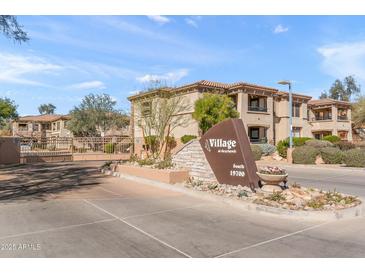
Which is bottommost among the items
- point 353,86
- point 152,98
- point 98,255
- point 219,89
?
point 98,255

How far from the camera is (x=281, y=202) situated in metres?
8.16

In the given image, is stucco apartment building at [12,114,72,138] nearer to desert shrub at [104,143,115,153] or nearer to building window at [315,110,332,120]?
desert shrub at [104,143,115,153]

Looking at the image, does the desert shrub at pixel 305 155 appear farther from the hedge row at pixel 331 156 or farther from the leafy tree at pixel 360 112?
the leafy tree at pixel 360 112

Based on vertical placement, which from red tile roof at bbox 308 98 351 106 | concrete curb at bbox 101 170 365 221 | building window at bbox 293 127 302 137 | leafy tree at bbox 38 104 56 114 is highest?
leafy tree at bbox 38 104 56 114

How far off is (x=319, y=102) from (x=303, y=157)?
2518cm

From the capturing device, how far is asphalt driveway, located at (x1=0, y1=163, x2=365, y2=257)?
516 centimetres

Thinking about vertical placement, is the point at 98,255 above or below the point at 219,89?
below

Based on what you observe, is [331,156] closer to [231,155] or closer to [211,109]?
[211,109]

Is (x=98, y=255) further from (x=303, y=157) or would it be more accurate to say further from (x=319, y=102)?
(x=319, y=102)

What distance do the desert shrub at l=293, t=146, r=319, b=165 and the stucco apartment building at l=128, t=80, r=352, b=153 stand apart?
9.69m

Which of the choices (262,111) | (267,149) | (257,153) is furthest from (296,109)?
(257,153)

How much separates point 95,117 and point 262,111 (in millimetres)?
24561

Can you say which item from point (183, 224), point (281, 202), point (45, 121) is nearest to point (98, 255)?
point (183, 224)

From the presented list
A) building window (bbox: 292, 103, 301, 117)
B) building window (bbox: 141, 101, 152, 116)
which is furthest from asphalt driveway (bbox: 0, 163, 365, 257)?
building window (bbox: 292, 103, 301, 117)
